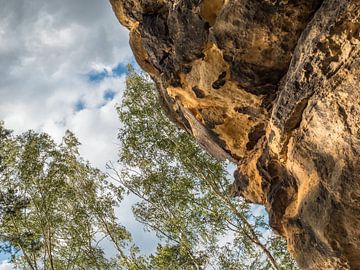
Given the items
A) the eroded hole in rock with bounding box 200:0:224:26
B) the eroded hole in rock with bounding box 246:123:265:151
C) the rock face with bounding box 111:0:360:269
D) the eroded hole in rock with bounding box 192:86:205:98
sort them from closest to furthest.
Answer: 1. the rock face with bounding box 111:0:360:269
2. the eroded hole in rock with bounding box 200:0:224:26
3. the eroded hole in rock with bounding box 192:86:205:98
4. the eroded hole in rock with bounding box 246:123:265:151

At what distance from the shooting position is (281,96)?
9.04 metres

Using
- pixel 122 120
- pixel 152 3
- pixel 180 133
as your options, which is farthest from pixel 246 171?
pixel 122 120

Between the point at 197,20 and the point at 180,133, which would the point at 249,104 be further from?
the point at 180,133

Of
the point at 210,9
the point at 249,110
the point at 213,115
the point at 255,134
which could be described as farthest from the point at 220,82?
the point at 255,134

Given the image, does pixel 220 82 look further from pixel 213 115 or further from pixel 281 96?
pixel 281 96

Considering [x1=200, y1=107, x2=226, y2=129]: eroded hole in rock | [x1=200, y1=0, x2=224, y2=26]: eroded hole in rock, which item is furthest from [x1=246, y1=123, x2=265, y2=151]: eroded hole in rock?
[x1=200, y1=0, x2=224, y2=26]: eroded hole in rock

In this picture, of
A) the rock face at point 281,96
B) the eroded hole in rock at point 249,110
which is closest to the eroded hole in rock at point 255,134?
the rock face at point 281,96

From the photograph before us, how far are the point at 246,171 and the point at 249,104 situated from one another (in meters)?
2.81

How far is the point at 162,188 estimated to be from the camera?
22.6 m

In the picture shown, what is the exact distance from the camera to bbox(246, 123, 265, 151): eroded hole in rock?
11867mm

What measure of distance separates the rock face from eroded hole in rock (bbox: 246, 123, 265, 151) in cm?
3

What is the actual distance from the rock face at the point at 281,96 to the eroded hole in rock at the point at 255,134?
0.03 m

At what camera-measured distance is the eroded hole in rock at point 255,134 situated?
1187 centimetres

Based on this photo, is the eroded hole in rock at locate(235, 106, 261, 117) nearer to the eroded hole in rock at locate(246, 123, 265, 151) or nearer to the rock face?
the rock face
